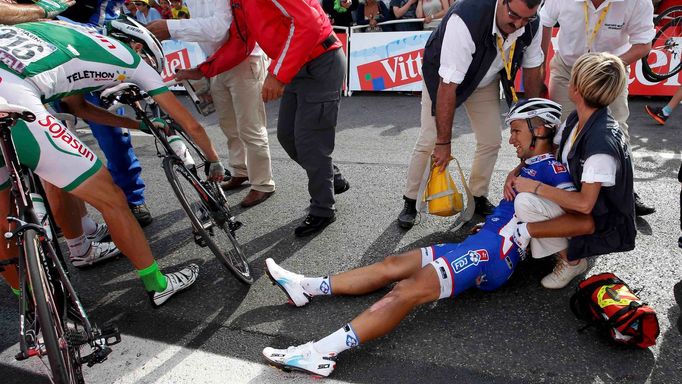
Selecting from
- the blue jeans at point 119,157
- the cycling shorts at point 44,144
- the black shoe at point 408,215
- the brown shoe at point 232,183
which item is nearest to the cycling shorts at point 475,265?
the black shoe at point 408,215

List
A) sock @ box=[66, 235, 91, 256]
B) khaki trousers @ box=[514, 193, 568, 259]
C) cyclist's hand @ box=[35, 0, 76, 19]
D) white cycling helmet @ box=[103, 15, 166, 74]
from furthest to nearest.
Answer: sock @ box=[66, 235, 91, 256] → white cycling helmet @ box=[103, 15, 166, 74] → cyclist's hand @ box=[35, 0, 76, 19] → khaki trousers @ box=[514, 193, 568, 259]

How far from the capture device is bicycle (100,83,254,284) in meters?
2.91

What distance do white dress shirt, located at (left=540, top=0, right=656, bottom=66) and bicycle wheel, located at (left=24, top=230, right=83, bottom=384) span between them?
3.40m

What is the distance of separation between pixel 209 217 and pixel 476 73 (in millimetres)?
1926

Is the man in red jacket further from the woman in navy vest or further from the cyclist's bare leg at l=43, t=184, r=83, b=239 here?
the woman in navy vest

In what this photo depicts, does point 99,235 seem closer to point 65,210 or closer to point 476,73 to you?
point 65,210

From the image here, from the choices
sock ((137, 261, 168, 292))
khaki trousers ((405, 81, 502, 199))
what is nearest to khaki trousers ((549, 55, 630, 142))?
khaki trousers ((405, 81, 502, 199))

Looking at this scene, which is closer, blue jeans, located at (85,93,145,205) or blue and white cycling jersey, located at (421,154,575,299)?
blue and white cycling jersey, located at (421,154,575,299)

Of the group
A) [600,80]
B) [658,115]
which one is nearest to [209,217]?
[600,80]

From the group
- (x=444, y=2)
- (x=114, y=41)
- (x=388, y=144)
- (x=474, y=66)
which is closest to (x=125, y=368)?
(x=114, y=41)

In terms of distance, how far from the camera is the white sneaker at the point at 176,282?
9.59ft

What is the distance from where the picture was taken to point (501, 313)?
8.75 ft

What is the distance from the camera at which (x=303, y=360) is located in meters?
2.31

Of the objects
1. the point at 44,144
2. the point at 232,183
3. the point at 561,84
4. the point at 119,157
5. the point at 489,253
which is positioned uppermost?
the point at 44,144
